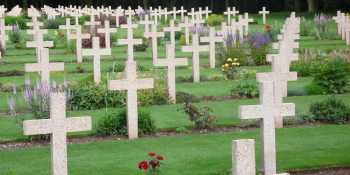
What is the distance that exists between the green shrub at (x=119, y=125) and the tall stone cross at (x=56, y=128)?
9.41ft

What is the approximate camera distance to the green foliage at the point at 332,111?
27.3 ft

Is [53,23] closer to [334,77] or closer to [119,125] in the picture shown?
[334,77]

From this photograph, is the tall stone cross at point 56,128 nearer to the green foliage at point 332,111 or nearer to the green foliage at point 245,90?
the green foliage at point 332,111

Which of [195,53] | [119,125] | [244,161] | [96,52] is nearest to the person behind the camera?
[244,161]

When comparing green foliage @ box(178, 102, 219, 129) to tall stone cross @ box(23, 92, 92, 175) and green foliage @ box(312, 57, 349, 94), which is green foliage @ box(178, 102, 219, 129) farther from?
green foliage @ box(312, 57, 349, 94)

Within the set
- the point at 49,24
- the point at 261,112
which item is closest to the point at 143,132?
the point at 261,112

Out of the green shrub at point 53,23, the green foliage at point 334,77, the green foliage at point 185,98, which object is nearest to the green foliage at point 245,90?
the green foliage at point 185,98

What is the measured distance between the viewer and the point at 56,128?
4.79 metres

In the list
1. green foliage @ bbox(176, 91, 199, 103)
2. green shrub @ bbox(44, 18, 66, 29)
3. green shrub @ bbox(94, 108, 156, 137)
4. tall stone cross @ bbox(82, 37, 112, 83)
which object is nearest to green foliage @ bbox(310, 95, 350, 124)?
green foliage @ bbox(176, 91, 199, 103)

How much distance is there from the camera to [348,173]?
5699 mm

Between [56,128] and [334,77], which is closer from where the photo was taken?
[56,128]

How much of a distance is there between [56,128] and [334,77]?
8.23 meters

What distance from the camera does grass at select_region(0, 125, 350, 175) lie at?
591 cm

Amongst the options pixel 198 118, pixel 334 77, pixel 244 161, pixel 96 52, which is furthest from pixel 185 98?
pixel 244 161
